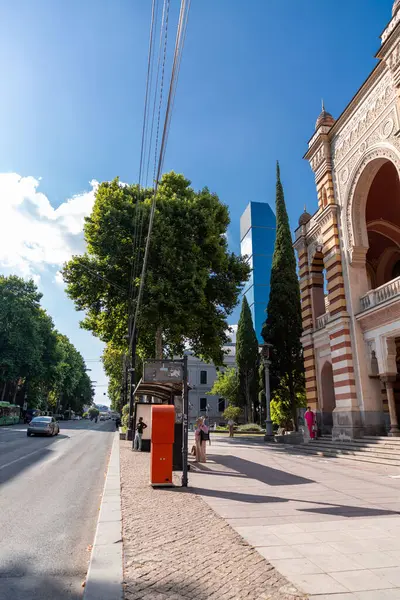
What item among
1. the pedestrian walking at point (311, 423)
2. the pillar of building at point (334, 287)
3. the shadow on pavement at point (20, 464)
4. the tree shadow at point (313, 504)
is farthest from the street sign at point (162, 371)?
the pedestrian walking at point (311, 423)

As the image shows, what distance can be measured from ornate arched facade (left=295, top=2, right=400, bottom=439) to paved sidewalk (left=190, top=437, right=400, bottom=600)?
5.18m

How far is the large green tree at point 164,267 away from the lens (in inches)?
967

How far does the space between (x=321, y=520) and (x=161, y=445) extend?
4.05 meters

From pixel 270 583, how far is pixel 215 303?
25262 millimetres

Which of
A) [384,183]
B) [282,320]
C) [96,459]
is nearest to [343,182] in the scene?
[384,183]

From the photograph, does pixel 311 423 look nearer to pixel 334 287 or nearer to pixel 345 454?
pixel 345 454

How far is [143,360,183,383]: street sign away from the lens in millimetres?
11797

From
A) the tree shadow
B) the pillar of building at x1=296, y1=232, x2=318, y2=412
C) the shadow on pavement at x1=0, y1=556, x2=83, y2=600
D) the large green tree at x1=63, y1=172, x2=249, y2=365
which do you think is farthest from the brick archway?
the shadow on pavement at x1=0, y1=556, x2=83, y2=600

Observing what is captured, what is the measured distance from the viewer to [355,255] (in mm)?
18266

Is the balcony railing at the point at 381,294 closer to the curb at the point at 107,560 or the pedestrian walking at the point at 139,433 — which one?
the pedestrian walking at the point at 139,433

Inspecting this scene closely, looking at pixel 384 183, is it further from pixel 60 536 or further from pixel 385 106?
pixel 60 536

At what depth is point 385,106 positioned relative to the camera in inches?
639

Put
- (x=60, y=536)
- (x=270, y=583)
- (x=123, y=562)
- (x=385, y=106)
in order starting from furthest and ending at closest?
(x=385, y=106)
(x=60, y=536)
(x=123, y=562)
(x=270, y=583)

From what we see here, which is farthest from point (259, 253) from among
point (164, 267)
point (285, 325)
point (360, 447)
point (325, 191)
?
point (360, 447)
